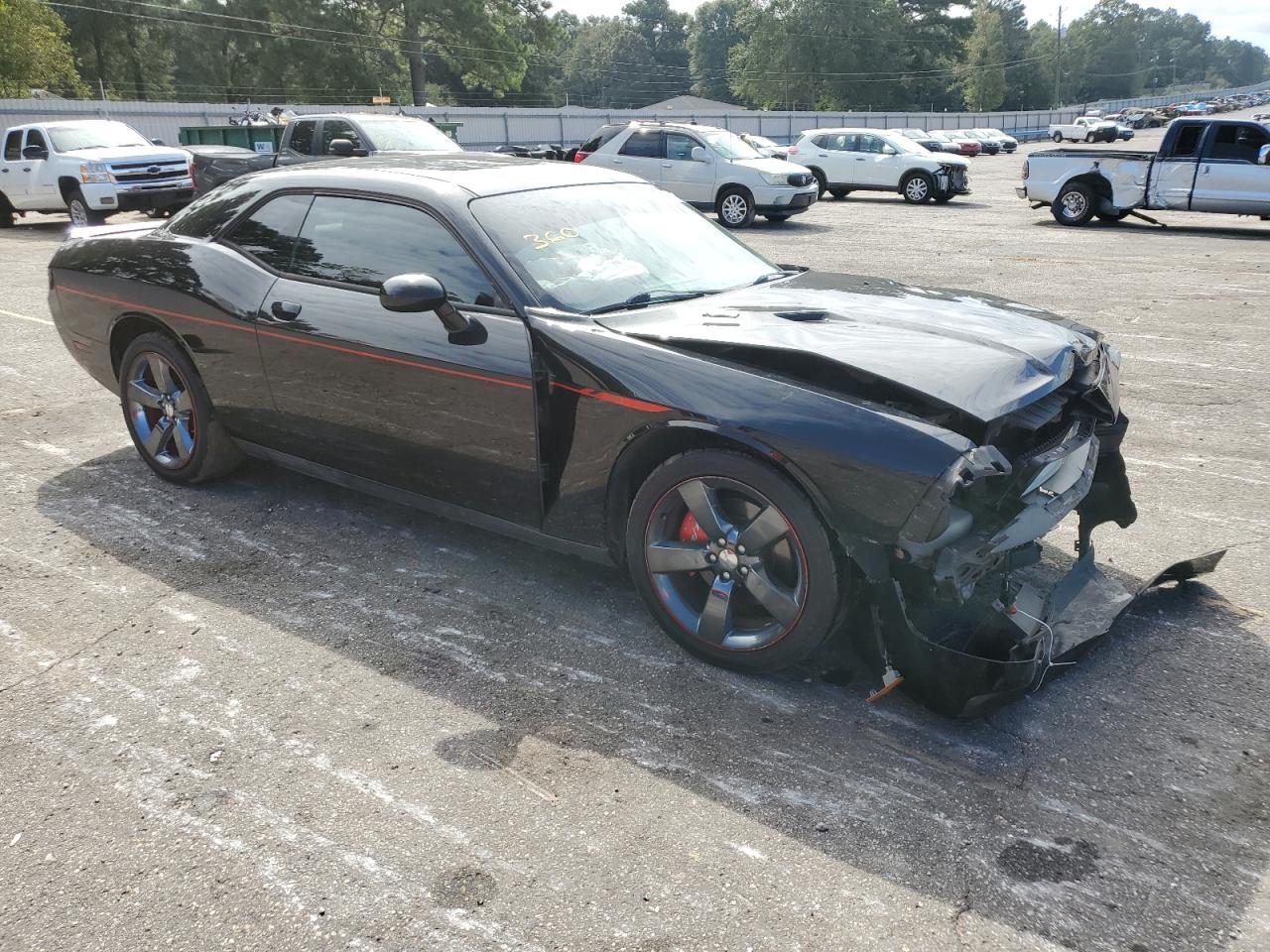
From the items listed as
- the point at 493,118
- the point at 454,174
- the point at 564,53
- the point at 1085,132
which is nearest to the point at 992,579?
the point at 454,174

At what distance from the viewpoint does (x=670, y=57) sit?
141875mm

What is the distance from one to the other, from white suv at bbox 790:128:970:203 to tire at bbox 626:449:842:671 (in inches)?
846

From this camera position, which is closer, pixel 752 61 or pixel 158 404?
pixel 158 404

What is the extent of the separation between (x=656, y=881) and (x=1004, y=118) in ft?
291

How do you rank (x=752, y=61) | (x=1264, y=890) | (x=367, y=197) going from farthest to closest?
1. (x=752, y=61)
2. (x=367, y=197)
3. (x=1264, y=890)

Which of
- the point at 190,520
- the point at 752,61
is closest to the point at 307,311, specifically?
the point at 190,520

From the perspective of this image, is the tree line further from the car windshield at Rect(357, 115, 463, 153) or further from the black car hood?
the black car hood

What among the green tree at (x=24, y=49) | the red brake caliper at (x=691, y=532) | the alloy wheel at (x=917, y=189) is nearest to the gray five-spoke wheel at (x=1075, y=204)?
the alloy wheel at (x=917, y=189)

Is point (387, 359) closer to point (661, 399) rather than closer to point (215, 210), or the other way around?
point (661, 399)

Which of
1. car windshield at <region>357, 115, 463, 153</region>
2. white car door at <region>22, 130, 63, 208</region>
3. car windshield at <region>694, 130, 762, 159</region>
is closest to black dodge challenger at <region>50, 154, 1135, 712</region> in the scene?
car windshield at <region>357, 115, 463, 153</region>

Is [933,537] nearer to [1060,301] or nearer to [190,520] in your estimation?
[190,520]

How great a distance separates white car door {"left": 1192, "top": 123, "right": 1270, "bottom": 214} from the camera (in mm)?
16078

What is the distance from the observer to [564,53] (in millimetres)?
137000

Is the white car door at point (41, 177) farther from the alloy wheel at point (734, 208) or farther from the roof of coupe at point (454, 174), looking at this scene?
the roof of coupe at point (454, 174)
